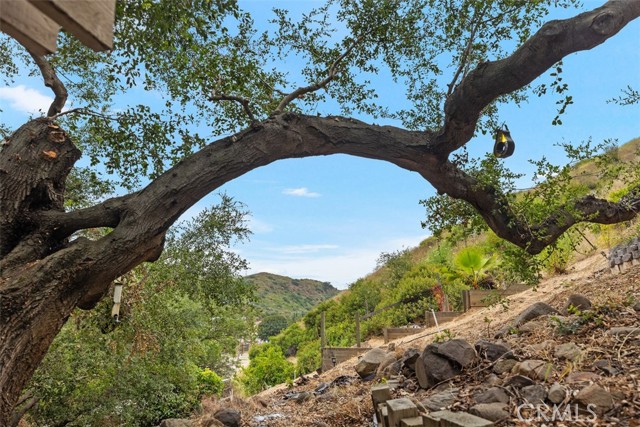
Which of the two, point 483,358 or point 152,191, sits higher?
point 152,191

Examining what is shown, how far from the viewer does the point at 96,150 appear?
6.30 m

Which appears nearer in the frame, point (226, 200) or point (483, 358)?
point (483, 358)

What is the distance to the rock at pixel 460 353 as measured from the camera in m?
4.74

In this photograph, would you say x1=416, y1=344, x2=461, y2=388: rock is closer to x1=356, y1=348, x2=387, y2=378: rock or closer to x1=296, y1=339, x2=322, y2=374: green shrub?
x1=356, y1=348, x2=387, y2=378: rock

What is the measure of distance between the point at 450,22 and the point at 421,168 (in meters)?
2.42

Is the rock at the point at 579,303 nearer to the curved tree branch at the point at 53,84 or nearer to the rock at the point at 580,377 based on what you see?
the rock at the point at 580,377

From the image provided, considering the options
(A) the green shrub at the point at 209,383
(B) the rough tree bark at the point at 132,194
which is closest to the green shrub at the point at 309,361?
(A) the green shrub at the point at 209,383

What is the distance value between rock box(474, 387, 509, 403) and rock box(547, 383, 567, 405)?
1.08 ft

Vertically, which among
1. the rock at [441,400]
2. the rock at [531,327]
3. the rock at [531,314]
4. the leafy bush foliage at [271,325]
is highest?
the leafy bush foliage at [271,325]

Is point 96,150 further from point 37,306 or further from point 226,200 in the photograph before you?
point 37,306

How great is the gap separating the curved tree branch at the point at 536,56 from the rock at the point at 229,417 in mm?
4515

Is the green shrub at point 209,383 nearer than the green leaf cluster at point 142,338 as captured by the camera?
No

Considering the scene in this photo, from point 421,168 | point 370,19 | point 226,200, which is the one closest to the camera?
point 421,168

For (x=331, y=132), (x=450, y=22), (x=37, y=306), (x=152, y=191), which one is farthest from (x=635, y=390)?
(x=450, y=22)
